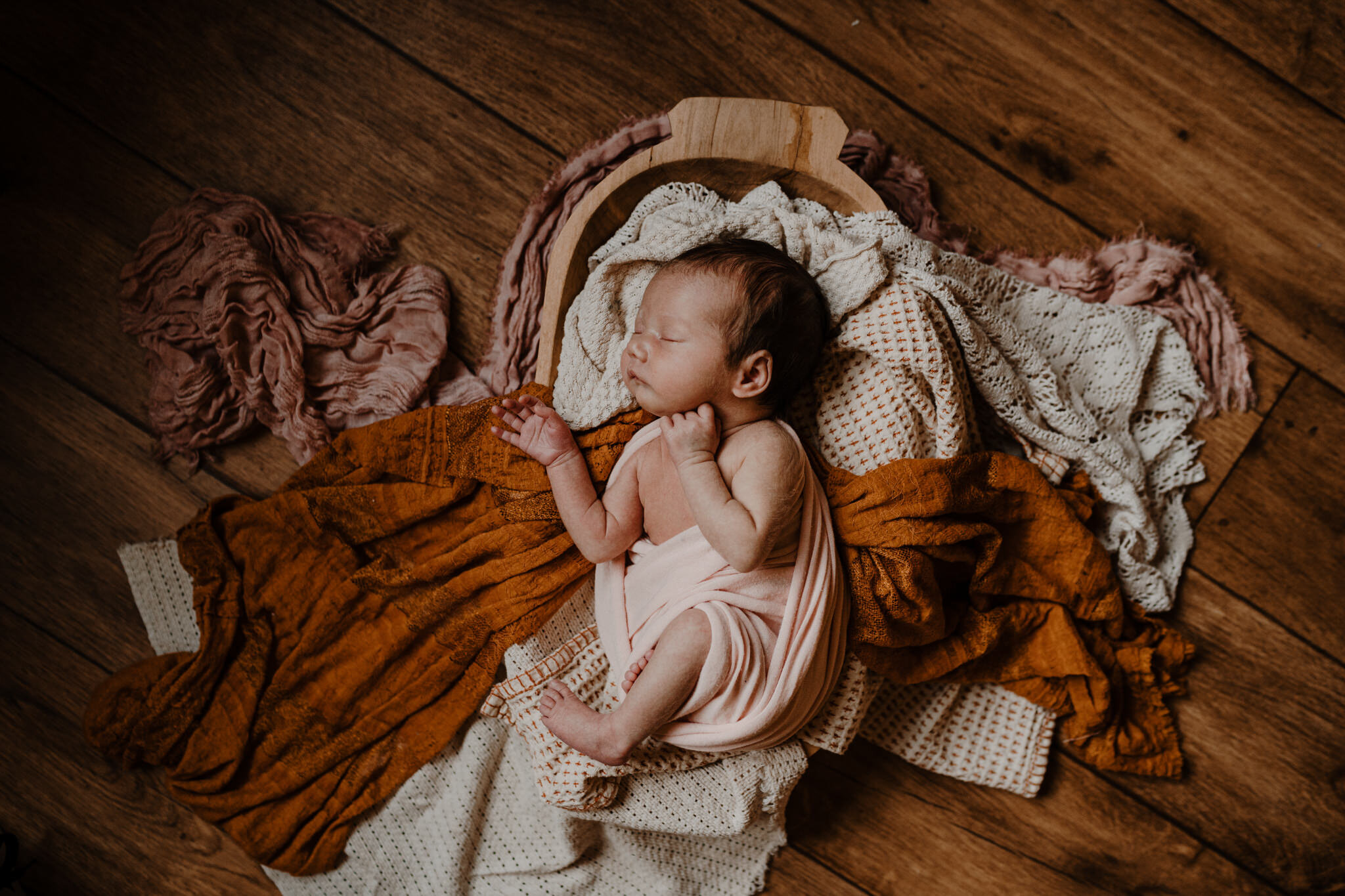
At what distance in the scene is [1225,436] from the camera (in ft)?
4.00

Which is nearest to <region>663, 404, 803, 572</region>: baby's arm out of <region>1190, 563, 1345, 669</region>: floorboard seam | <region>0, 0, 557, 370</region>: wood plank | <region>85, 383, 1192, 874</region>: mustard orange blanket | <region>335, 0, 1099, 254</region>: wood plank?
<region>85, 383, 1192, 874</region>: mustard orange blanket

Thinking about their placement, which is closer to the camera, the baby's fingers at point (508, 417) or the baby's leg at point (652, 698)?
the baby's leg at point (652, 698)

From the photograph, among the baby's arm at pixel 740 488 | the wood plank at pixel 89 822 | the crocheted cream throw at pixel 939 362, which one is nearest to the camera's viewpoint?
the baby's arm at pixel 740 488

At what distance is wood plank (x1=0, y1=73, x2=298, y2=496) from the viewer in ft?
3.90

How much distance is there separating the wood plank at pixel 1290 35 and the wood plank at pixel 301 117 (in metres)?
1.06

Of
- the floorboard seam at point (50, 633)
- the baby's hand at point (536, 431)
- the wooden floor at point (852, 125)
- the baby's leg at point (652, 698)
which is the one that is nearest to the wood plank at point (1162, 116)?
the wooden floor at point (852, 125)

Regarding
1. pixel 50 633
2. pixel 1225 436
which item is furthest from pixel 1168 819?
pixel 50 633

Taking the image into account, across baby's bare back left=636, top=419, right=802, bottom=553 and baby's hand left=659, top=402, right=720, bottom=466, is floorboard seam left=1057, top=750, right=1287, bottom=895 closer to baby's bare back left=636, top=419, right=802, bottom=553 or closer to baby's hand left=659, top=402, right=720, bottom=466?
baby's bare back left=636, top=419, right=802, bottom=553

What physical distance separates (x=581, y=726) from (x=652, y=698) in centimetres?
12

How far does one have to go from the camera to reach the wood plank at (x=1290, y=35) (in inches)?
48.2

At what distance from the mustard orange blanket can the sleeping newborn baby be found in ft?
0.22

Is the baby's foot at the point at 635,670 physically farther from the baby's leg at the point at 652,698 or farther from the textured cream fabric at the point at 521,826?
the textured cream fabric at the point at 521,826

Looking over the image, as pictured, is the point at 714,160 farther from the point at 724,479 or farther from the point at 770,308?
the point at 724,479

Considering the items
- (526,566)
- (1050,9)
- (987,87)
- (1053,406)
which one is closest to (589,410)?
(526,566)
